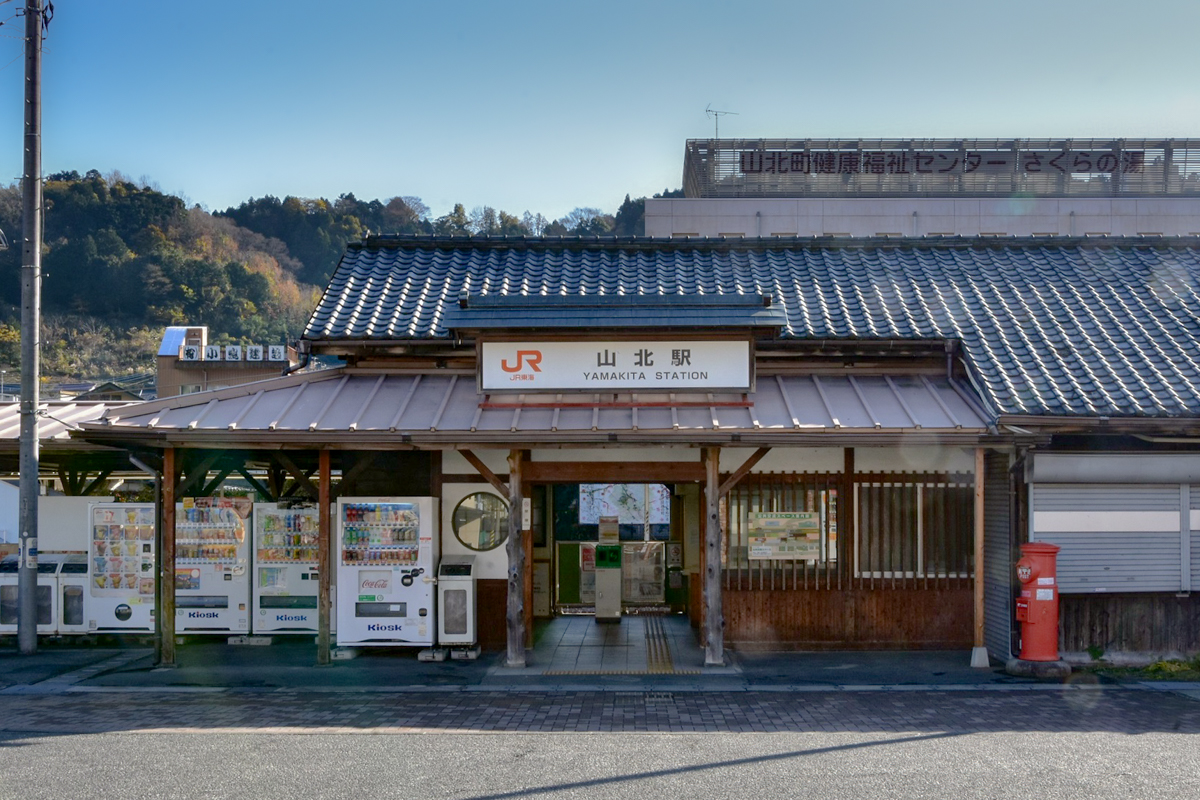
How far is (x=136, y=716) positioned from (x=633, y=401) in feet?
20.1

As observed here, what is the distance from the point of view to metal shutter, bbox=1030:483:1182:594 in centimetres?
1115

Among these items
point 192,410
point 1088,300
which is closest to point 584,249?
point 192,410

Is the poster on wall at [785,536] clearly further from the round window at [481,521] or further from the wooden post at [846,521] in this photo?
the round window at [481,521]

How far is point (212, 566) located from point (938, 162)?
26.7 m

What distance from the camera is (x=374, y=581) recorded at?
1168 centimetres

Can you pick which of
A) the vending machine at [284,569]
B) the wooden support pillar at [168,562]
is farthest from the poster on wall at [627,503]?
the wooden support pillar at [168,562]

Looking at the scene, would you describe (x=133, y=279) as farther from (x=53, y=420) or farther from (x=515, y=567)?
(x=515, y=567)

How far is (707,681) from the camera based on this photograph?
1040 centimetres

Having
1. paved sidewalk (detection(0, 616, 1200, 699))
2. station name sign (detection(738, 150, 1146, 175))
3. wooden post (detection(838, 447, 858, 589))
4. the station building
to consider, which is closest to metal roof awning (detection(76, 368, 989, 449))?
the station building

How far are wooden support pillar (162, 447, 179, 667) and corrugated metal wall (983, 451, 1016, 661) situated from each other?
963 cm

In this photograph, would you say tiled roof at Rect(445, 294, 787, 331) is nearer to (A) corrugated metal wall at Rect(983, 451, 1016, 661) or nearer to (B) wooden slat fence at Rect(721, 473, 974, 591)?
(B) wooden slat fence at Rect(721, 473, 974, 591)

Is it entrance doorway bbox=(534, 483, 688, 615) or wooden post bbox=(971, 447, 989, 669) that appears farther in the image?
entrance doorway bbox=(534, 483, 688, 615)

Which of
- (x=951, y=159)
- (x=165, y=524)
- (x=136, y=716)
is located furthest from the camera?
(x=951, y=159)

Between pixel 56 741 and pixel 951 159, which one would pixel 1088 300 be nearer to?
pixel 56 741
